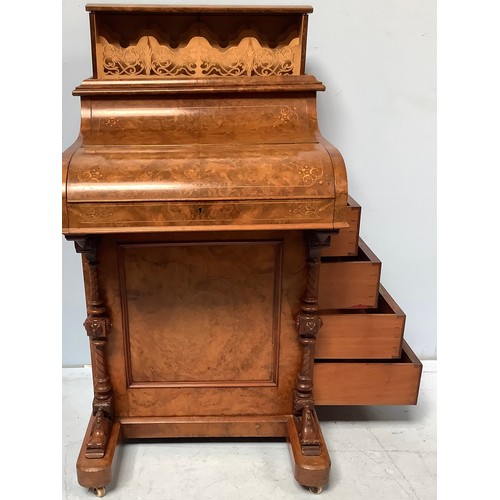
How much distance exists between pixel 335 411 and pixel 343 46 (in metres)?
1.55

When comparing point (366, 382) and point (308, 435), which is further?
point (366, 382)

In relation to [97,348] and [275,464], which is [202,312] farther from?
[275,464]

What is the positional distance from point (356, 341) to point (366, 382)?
165 millimetres

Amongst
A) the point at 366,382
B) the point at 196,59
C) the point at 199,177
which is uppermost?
the point at 196,59

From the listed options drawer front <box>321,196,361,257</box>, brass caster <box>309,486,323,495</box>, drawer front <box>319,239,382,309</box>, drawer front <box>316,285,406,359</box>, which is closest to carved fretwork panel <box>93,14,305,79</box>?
drawer front <box>321,196,361,257</box>

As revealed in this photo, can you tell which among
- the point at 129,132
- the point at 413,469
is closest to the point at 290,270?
the point at 129,132

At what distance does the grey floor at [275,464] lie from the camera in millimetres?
1844

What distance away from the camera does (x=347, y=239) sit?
205 centimetres

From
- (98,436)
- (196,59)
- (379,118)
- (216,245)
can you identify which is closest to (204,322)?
(216,245)

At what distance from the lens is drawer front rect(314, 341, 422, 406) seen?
2.02 m

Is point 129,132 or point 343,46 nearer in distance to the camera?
point 129,132

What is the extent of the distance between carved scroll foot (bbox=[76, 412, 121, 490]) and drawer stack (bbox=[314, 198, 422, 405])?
78 cm

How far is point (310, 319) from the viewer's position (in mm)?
1873

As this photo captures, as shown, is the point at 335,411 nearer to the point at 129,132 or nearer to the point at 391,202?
the point at 391,202
